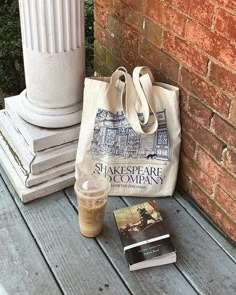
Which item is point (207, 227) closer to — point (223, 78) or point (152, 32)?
point (223, 78)

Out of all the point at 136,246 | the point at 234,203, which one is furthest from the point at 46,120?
the point at 234,203

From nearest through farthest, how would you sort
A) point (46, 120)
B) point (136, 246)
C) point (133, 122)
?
point (136, 246) < point (133, 122) < point (46, 120)

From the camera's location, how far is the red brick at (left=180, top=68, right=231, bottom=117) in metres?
1.64

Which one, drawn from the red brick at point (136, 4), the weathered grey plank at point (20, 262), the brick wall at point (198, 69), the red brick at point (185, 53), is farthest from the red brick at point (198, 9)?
the weathered grey plank at point (20, 262)

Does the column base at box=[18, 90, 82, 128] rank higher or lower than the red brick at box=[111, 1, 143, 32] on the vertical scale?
lower

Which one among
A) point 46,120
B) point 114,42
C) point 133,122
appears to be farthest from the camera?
point 114,42

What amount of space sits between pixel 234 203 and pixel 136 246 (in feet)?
1.22

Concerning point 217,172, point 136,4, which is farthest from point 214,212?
point 136,4

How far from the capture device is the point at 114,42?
7.09 feet

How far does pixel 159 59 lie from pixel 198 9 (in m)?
0.31

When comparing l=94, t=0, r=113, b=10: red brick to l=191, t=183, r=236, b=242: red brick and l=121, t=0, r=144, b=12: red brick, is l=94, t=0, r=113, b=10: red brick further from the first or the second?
l=191, t=183, r=236, b=242: red brick

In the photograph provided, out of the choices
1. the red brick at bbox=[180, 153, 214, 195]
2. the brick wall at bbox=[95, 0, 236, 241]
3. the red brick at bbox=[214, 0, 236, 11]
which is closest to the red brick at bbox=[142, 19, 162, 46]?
the brick wall at bbox=[95, 0, 236, 241]

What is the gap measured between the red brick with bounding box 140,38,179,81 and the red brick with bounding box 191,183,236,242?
0.45 m

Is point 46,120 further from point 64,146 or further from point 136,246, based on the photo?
point 136,246
